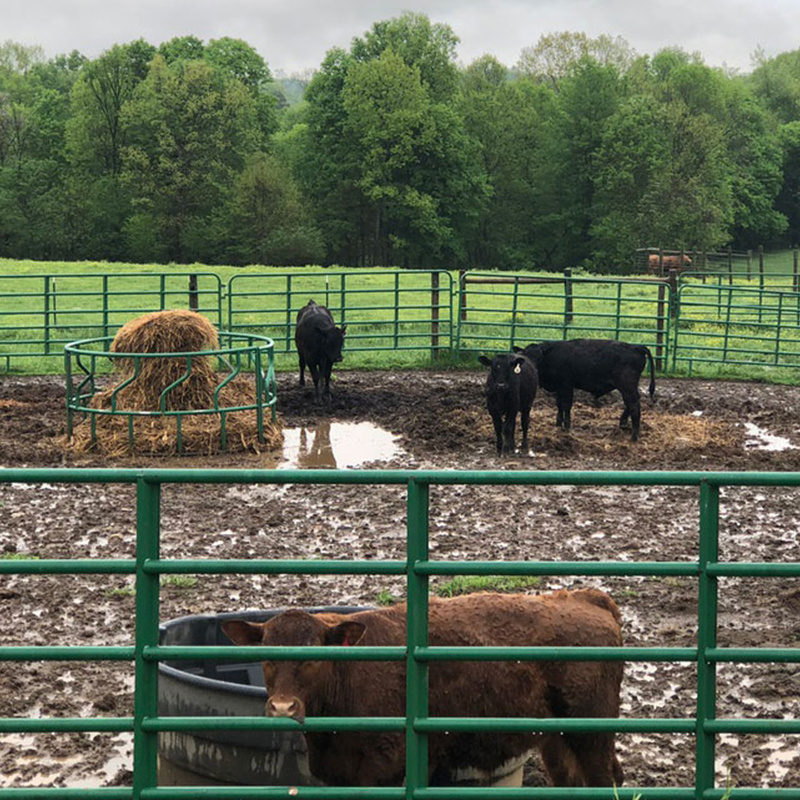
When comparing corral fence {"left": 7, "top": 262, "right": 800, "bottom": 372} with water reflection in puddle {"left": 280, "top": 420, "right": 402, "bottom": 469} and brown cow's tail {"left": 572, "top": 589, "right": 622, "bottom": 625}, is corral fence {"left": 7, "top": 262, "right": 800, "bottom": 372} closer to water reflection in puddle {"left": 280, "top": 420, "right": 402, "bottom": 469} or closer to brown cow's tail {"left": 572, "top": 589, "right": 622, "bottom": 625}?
water reflection in puddle {"left": 280, "top": 420, "right": 402, "bottom": 469}

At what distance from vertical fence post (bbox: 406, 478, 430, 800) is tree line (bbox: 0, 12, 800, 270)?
54.8m

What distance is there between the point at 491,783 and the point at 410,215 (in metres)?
56.0

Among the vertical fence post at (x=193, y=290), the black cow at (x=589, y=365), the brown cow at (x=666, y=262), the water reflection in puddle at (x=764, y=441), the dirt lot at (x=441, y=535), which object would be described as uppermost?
the brown cow at (x=666, y=262)

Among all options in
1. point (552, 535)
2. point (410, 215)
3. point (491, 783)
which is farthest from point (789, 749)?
point (410, 215)

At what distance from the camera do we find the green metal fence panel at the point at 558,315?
18641 mm

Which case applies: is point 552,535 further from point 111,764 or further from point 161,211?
point 161,211

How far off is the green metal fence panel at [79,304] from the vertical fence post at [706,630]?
14105 mm

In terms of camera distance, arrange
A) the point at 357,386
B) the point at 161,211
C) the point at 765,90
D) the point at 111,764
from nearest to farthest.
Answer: the point at 111,764, the point at 357,386, the point at 161,211, the point at 765,90

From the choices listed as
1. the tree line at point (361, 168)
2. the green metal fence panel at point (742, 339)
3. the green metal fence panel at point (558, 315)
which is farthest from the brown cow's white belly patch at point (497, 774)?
the tree line at point (361, 168)

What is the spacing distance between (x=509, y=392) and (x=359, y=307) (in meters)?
8.21

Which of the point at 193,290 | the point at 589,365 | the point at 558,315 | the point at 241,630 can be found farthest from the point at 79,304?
the point at 241,630

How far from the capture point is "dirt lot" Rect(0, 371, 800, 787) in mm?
6008

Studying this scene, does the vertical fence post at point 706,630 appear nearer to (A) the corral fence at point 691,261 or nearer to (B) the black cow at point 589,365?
(B) the black cow at point 589,365

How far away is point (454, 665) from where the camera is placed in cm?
452
